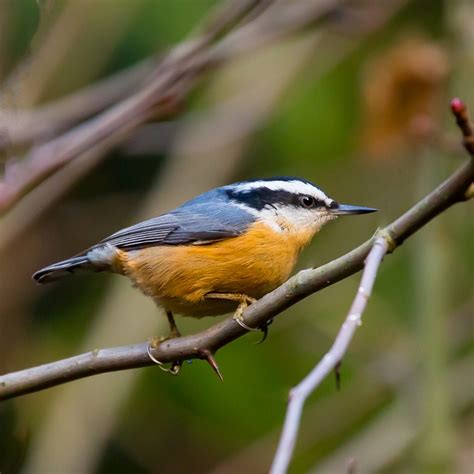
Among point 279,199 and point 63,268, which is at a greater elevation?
point 63,268

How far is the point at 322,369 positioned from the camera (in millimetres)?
1801

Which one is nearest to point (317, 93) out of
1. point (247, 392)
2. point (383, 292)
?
point (383, 292)

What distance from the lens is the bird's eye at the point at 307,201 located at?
155 inches

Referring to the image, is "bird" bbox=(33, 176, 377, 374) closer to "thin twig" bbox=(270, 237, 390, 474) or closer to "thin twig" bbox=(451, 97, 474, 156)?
"thin twig" bbox=(270, 237, 390, 474)

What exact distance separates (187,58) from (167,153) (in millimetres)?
2461

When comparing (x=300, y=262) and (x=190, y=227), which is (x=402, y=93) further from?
(x=190, y=227)

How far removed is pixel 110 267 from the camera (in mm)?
3971

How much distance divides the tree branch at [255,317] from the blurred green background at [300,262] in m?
1.67

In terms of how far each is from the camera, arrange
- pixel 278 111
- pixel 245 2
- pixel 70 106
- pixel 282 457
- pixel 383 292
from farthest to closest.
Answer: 1. pixel 278 111
2. pixel 383 292
3. pixel 70 106
4. pixel 245 2
5. pixel 282 457

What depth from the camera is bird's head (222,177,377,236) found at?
3854mm

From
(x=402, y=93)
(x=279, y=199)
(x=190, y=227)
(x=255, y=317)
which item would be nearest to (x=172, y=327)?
(x=190, y=227)

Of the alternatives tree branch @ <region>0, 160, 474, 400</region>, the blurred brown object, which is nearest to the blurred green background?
the blurred brown object

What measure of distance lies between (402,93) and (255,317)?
2742 mm

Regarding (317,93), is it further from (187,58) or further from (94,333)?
(187,58)
